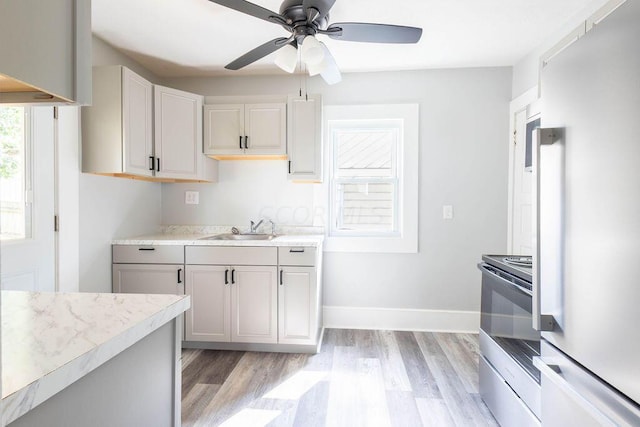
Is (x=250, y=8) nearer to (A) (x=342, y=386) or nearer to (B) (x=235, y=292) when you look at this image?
(B) (x=235, y=292)

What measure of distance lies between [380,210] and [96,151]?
244cm

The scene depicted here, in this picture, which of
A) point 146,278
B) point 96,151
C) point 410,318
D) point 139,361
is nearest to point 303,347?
point 410,318

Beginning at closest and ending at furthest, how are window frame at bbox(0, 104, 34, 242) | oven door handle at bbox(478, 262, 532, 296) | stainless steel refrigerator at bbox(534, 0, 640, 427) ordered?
stainless steel refrigerator at bbox(534, 0, 640, 427), oven door handle at bbox(478, 262, 532, 296), window frame at bbox(0, 104, 34, 242)

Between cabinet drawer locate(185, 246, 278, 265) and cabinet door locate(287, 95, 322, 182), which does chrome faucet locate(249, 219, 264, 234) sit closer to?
cabinet drawer locate(185, 246, 278, 265)

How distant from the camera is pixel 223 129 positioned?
9.44ft

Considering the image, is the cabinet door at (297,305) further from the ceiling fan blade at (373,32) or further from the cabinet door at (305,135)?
the ceiling fan blade at (373,32)

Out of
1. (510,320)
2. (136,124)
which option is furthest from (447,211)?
(136,124)

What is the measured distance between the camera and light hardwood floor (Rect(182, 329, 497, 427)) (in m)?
1.82

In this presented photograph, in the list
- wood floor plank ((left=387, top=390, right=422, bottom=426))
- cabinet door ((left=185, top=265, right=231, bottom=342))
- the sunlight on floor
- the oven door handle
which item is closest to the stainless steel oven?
the oven door handle

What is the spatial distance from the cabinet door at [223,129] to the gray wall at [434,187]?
13.4 inches

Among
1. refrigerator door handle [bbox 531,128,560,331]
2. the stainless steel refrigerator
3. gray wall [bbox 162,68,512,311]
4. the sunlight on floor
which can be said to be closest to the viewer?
the stainless steel refrigerator

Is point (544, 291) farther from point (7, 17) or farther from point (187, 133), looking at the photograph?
point (187, 133)

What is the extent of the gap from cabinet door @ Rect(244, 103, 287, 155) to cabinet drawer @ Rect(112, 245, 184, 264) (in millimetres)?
1052

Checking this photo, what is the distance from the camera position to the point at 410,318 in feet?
10.1
